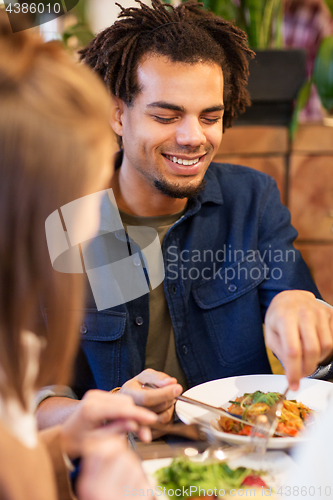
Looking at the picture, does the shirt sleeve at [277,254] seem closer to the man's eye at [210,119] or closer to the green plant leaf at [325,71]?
the man's eye at [210,119]

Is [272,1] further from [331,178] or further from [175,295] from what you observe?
[175,295]

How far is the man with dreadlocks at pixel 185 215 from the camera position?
1.17 meters

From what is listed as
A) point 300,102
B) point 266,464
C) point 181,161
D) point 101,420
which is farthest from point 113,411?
point 300,102

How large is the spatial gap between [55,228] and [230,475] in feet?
1.30

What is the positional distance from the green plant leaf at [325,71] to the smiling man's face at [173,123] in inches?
29.5

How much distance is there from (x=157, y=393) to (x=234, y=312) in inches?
21.7

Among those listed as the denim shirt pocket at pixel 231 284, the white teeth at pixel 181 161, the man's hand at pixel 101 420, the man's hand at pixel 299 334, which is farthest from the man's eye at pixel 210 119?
the man's hand at pixel 101 420

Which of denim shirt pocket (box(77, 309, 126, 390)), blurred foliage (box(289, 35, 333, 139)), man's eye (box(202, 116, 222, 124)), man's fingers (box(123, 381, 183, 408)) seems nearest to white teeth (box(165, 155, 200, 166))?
man's eye (box(202, 116, 222, 124))

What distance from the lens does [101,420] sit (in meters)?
0.58

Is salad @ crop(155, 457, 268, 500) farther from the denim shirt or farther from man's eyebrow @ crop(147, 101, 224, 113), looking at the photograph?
man's eyebrow @ crop(147, 101, 224, 113)

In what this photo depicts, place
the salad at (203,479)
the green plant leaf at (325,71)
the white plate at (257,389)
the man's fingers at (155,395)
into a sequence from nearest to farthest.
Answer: the salad at (203,479), the man's fingers at (155,395), the white plate at (257,389), the green plant leaf at (325,71)

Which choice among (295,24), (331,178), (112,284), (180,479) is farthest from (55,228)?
(295,24)

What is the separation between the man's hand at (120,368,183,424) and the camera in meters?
0.73

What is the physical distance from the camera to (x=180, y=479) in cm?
58
